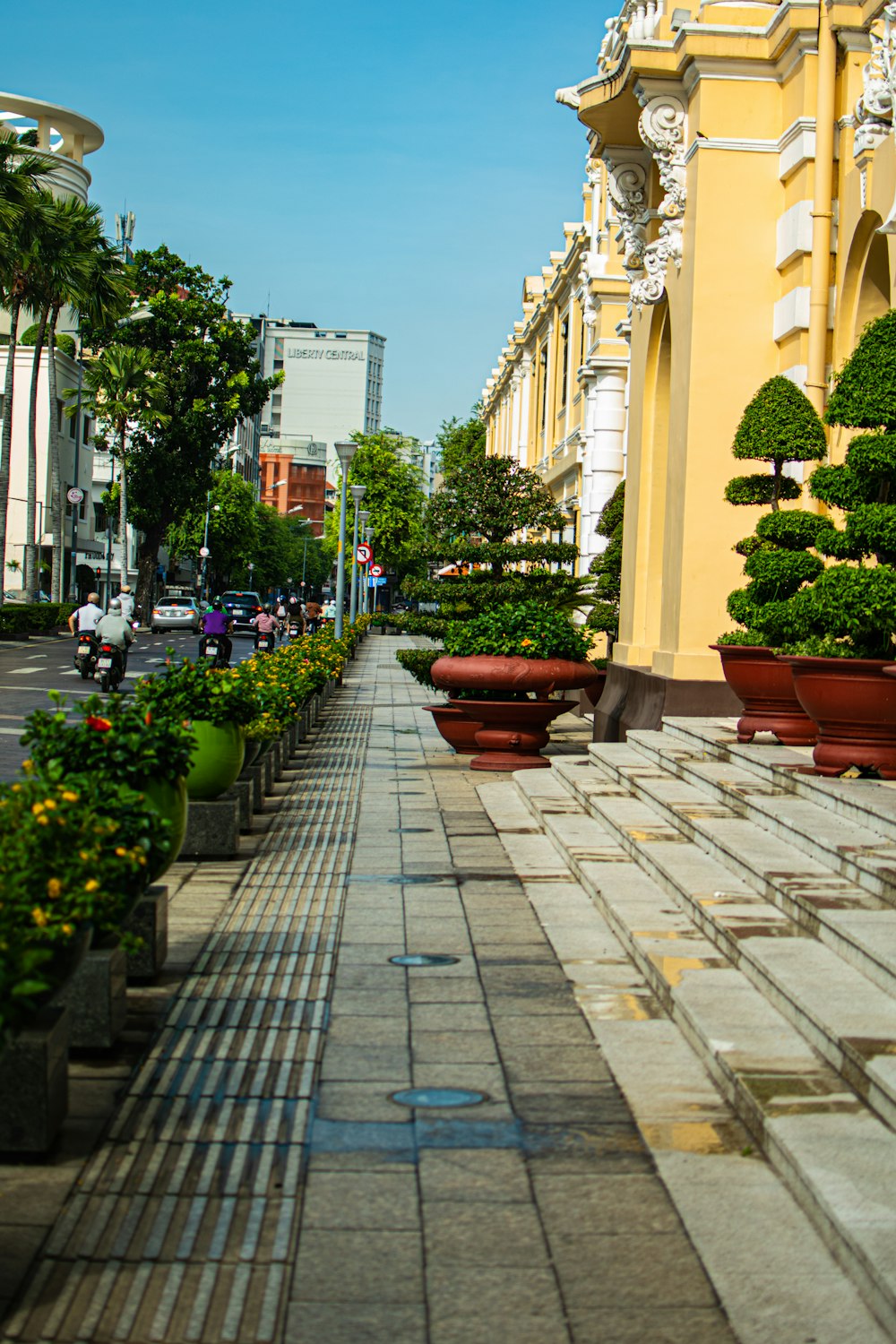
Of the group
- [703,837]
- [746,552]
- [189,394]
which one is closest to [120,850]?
[703,837]

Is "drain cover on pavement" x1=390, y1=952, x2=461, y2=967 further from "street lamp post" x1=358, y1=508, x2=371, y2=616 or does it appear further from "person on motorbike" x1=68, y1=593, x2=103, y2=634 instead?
"street lamp post" x1=358, y1=508, x2=371, y2=616

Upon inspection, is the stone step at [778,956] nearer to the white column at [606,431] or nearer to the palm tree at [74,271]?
the white column at [606,431]

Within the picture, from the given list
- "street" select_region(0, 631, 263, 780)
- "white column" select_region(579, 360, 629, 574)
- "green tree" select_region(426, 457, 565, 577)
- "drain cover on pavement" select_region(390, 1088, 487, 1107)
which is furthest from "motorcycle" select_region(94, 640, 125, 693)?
"drain cover on pavement" select_region(390, 1088, 487, 1107)

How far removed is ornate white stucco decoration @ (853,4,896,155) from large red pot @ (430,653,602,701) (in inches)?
203

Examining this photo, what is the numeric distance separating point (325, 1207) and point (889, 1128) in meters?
1.61

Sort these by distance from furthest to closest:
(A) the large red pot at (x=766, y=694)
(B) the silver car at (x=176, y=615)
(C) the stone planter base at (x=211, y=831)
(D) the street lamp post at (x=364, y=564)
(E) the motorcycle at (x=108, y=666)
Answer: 1. (D) the street lamp post at (x=364, y=564)
2. (B) the silver car at (x=176, y=615)
3. (E) the motorcycle at (x=108, y=666)
4. (A) the large red pot at (x=766, y=694)
5. (C) the stone planter base at (x=211, y=831)

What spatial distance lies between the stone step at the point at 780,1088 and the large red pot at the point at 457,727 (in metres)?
7.93

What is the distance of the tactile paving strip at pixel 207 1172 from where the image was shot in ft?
11.3

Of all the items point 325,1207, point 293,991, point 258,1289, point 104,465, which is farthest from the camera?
point 104,465

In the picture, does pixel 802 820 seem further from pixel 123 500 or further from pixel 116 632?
pixel 123 500

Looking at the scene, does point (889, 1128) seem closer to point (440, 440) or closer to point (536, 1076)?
point (536, 1076)

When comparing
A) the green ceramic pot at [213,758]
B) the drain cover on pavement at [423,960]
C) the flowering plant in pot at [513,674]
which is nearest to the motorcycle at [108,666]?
the flowering plant in pot at [513,674]

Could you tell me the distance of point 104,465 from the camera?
77875 millimetres

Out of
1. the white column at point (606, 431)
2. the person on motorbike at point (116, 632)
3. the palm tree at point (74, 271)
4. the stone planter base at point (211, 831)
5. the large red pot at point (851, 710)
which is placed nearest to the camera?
the large red pot at point (851, 710)
